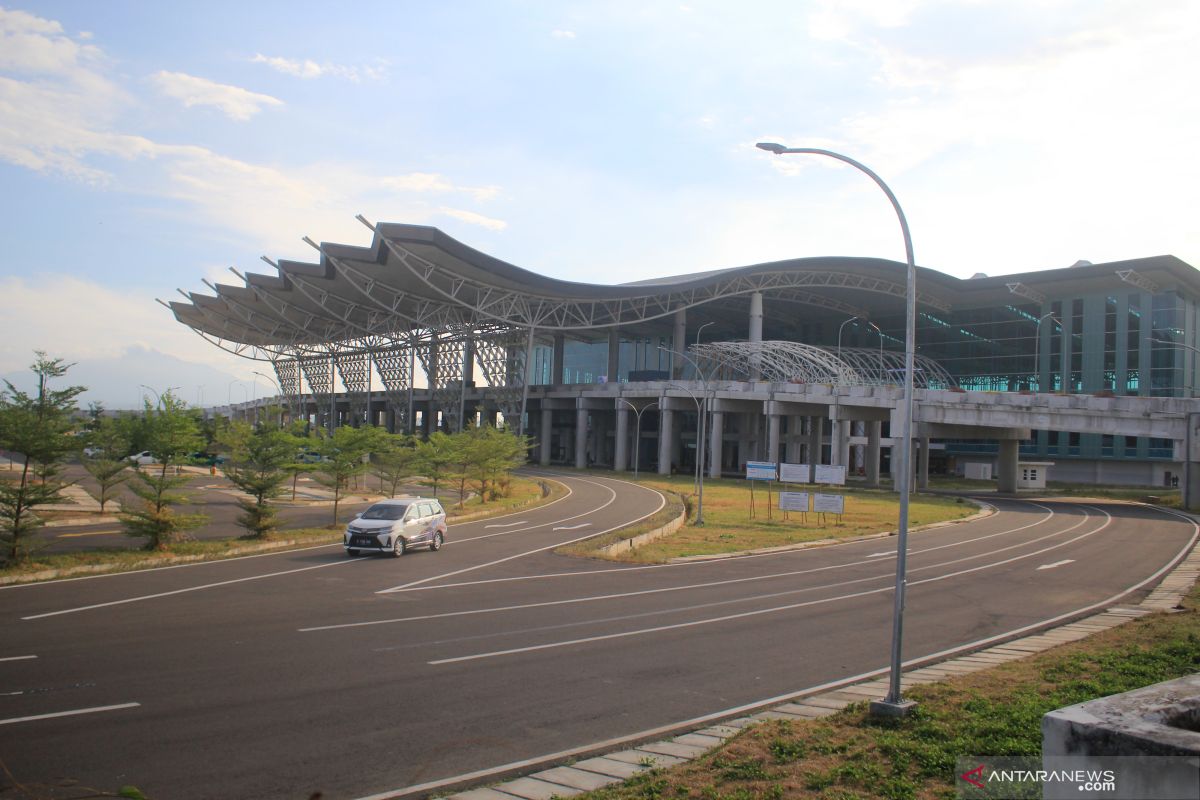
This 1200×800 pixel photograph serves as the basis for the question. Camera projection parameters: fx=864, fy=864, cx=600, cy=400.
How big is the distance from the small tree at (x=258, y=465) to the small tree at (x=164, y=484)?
131 cm

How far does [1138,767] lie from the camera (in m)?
4.89

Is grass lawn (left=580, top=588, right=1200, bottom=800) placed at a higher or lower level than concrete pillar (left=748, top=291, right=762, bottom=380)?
lower

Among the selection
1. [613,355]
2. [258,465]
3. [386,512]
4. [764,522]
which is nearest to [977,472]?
[613,355]

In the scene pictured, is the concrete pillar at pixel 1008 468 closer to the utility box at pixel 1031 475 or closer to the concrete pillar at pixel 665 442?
the utility box at pixel 1031 475

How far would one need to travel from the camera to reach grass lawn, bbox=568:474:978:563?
30.5 metres

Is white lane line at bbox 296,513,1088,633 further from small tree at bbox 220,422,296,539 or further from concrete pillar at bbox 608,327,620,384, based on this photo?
concrete pillar at bbox 608,327,620,384

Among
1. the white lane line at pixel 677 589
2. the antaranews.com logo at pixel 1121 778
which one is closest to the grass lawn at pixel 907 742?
the antaranews.com logo at pixel 1121 778

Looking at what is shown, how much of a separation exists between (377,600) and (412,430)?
90.6 m

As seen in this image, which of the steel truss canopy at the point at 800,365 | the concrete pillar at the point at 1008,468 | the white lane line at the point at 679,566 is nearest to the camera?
the white lane line at the point at 679,566

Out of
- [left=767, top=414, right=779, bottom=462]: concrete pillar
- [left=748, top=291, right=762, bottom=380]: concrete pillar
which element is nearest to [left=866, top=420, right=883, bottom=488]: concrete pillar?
[left=767, top=414, right=779, bottom=462]: concrete pillar

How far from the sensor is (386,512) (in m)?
26.3

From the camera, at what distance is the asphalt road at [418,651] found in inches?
337

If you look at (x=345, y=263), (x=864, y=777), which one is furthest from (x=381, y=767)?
(x=345, y=263)

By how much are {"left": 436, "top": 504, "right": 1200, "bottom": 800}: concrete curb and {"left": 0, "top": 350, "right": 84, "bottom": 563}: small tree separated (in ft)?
52.9
